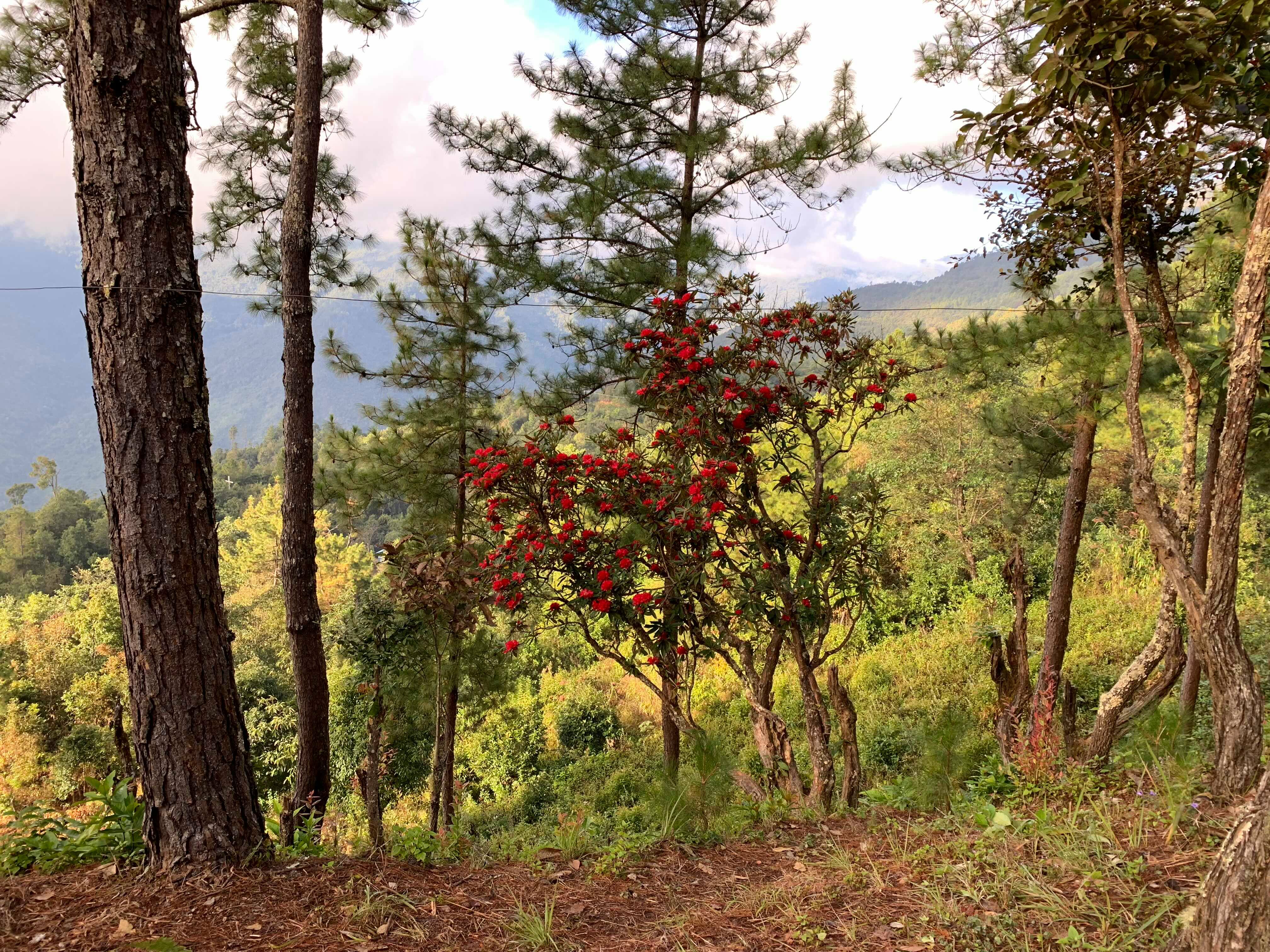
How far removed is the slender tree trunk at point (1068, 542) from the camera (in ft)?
18.0

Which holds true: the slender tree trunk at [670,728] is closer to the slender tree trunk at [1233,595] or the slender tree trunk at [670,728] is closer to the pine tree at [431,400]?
the pine tree at [431,400]

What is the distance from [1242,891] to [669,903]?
5.06ft

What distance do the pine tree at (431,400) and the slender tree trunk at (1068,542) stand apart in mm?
4993

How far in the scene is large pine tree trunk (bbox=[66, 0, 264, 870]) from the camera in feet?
7.62

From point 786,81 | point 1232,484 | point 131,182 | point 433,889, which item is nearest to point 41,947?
point 433,889

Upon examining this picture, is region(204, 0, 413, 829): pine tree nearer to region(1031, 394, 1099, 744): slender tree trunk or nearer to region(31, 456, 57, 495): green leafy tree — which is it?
region(1031, 394, 1099, 744): slender tree trunk

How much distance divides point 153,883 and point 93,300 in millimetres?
1889

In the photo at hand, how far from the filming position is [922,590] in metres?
13.2

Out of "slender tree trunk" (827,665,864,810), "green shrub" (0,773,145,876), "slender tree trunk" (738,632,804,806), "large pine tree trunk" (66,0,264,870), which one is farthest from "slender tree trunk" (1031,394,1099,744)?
"green shrub" (0,773,145,876)

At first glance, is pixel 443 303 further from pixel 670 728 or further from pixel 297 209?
pixel 670 728

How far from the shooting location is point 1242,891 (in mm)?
1364

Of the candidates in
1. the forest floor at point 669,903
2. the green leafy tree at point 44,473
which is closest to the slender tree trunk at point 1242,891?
the forest floor at point 669,903

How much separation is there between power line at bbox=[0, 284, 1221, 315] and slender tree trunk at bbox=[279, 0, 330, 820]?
10.2 inches

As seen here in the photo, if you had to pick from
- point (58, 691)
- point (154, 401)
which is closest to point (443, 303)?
point (154, 401)
